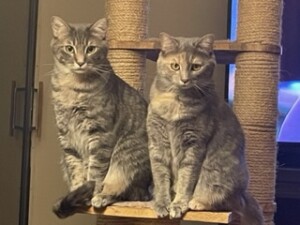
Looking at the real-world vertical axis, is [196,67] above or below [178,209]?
above

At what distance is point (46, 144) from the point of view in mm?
2537

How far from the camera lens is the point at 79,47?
155cm

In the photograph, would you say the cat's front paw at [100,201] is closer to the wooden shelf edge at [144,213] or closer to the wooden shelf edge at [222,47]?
the wooden shelf edge at [144,213]

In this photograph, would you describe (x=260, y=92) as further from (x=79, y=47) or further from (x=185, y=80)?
(x=79, y=47)

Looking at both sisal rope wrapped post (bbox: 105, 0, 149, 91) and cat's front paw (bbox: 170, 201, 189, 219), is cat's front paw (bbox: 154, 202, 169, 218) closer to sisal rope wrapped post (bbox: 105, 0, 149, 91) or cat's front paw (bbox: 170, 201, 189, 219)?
cat's front paw (bbox: 170, 201, 189, 219)

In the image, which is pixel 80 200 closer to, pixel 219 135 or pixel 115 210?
pixel 115 210

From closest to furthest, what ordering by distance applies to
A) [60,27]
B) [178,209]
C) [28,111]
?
[178,209], [60,27], [28,111]

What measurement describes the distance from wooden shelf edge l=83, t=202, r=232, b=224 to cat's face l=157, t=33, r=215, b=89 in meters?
0.30

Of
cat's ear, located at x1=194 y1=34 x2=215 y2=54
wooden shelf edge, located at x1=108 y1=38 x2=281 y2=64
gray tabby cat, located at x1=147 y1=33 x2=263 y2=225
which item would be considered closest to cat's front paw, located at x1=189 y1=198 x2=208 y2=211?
gray tabby cat, located at x1=147 y1=33 x2=263 y2=225

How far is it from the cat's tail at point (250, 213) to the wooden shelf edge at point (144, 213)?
0.10 meters

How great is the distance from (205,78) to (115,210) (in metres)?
0.39

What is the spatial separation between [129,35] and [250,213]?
2.08 ft

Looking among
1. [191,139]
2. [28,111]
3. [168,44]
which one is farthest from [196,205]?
[28,111]

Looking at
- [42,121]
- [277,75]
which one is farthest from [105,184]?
[42,121]
